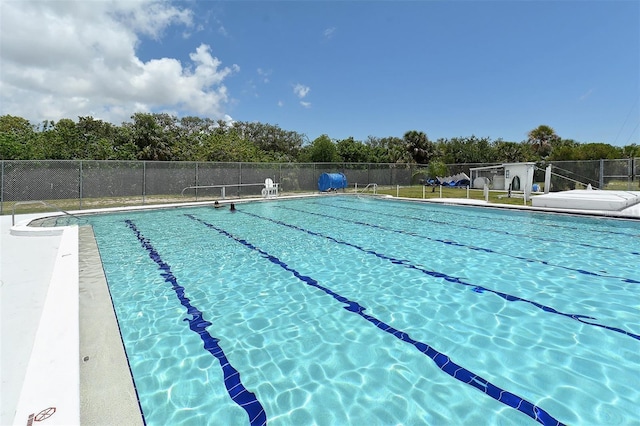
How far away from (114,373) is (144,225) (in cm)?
772

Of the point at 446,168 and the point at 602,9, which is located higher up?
the point at 602,9

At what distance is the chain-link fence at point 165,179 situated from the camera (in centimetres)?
1406

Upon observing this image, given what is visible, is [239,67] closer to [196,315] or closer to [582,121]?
[196,315]

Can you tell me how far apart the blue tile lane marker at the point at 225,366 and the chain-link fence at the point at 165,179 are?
10.3m

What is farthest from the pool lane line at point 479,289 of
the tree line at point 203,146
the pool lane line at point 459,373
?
the tree line at point 203,146

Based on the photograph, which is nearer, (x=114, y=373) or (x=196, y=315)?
(x=114, y=373)

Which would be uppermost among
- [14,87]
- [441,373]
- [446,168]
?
[14,87]

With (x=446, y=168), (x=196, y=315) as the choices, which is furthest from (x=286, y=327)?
(x=446, y=168)

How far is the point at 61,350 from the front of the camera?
2.33 metres

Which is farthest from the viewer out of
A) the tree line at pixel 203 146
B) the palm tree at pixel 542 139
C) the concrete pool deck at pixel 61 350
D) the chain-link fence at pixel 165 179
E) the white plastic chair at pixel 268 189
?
the palm tree at pixel 542 139

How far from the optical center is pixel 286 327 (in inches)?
126

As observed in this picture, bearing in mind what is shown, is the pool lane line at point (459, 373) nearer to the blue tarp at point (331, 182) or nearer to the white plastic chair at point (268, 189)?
the white plastic chair at point (268, 189)

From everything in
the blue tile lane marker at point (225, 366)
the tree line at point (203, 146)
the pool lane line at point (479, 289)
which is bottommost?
the blue tile lane marker at point (225, 366)

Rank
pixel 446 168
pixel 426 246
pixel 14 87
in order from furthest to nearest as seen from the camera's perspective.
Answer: pixel 446 168 → pixel 14 87 → pixel 426 246
